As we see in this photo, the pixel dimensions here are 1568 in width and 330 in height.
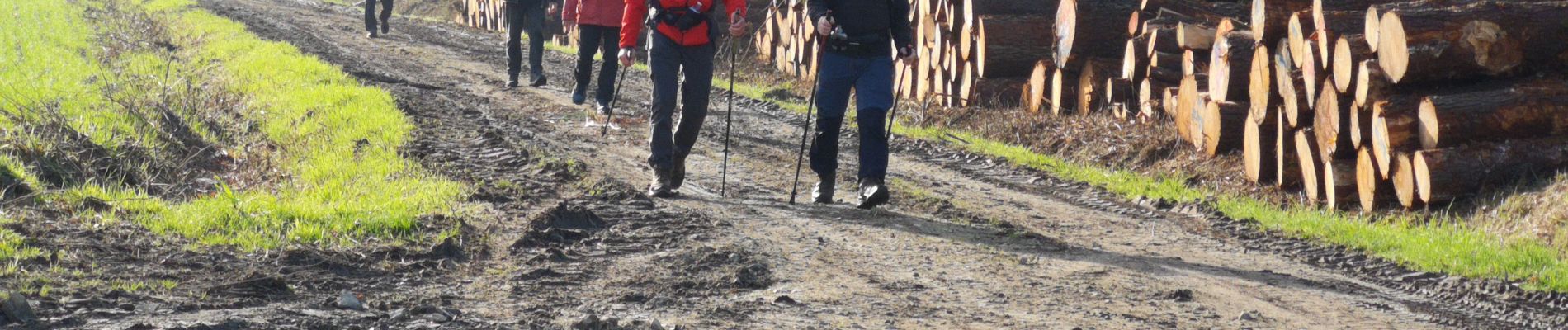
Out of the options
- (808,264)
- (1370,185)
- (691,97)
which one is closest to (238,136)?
(691,97)

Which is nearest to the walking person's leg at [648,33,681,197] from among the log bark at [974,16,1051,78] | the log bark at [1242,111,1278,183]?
the log bark at [1242,111,1278,183]

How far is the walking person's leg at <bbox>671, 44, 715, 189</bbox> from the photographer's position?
7281 mm

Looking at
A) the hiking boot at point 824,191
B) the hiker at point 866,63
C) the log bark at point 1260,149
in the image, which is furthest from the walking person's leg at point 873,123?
the log bark at point 1260,149

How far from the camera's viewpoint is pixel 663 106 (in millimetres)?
7332

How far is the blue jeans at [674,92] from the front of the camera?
725 cm

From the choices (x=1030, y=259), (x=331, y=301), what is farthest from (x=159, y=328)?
(x=1030, y=259)

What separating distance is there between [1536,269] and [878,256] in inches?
103

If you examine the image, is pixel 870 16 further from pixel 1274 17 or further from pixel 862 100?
pixel 1274 17

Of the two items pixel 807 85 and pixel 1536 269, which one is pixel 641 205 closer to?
pixel 1536 269

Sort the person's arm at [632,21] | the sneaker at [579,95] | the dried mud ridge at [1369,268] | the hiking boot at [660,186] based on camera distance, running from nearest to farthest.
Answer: the dried mud ridge at [1369,268] < the hiking boot at [660,186] < the person's arm at [632,21] < the sneaker at [579,95]

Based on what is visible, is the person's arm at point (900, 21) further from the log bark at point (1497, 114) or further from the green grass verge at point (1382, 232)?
the log bark at point (1497, 114)

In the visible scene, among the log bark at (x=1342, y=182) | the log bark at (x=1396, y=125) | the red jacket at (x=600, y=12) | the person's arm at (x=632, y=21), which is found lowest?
the log bark at (x=1342, y=182)

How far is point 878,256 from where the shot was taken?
5.66m

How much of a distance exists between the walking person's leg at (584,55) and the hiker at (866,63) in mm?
4590
